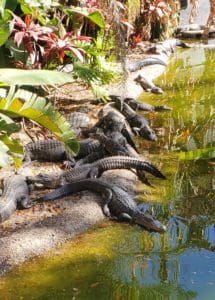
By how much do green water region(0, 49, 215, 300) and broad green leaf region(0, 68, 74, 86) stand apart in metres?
1.43

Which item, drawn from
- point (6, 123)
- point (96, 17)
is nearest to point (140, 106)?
point (96, 17)

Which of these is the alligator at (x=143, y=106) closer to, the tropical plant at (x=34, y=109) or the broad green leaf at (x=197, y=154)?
the broad green leaf at (x=197, y=154)

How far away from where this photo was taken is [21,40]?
20.5 feet

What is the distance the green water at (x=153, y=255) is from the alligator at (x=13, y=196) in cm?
71

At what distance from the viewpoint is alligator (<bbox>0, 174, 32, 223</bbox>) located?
484 centimetres

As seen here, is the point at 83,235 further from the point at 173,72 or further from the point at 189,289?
the point at 173,72

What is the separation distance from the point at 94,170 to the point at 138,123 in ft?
6.18

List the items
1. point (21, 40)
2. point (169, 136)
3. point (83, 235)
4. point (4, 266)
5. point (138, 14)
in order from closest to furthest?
point (4, 266) < point (83, 235) < point (21, 40) < point (169, 136) < point (138, 14)

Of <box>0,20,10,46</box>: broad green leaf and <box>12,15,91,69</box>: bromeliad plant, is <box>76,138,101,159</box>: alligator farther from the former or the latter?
<box>0,20,10,46</box>: broad green leaf

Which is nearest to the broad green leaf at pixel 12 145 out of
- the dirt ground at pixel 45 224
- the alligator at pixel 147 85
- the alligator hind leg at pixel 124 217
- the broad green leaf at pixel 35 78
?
the broad green leaf at pixel 35 78

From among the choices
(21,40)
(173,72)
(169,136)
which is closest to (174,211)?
(169,136)

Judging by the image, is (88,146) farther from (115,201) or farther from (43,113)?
(43,113)

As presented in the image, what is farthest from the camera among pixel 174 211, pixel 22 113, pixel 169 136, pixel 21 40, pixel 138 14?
pixel 138 14

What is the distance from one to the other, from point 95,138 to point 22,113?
Result: 9.85 ft
